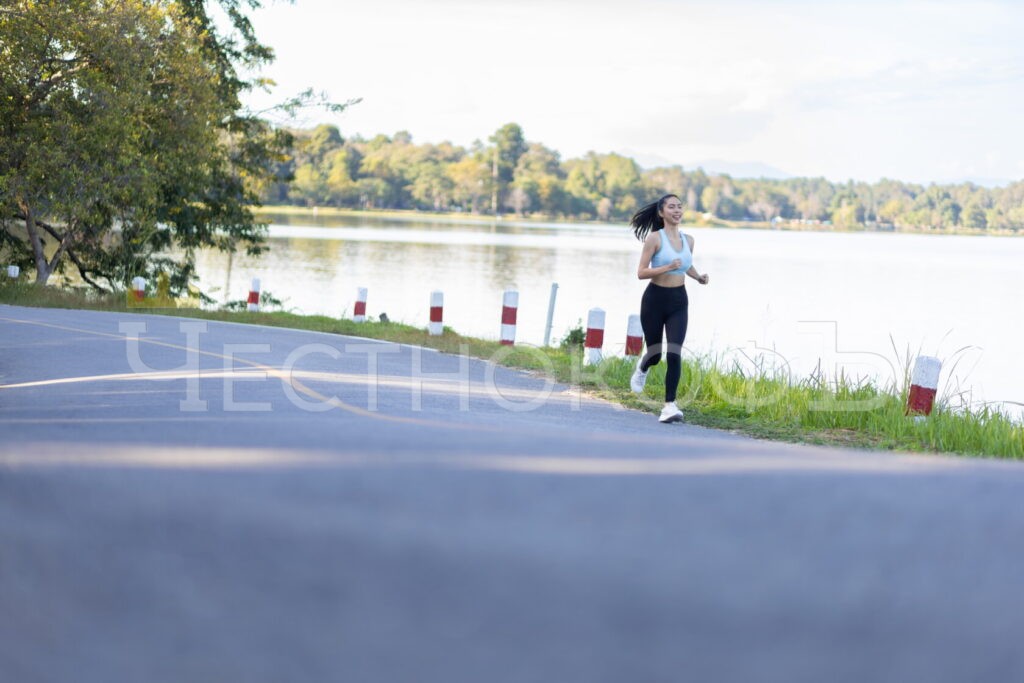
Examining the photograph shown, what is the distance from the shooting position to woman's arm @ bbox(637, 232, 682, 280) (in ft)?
32.0

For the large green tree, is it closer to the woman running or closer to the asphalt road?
the woman running

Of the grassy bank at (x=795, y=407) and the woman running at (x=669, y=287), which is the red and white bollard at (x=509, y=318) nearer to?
the grassy bank at (x=795, y=407)

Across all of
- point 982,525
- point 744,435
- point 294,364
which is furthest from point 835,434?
point 982,525

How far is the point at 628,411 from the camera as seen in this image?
1071 cm

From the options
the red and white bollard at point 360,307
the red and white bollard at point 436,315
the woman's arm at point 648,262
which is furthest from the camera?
the red and white bollard at point 360,307

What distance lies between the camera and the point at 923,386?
9758mm

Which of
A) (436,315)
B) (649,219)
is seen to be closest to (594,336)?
(649,219)

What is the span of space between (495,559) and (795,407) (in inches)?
379

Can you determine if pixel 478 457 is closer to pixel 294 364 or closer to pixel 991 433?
pixel 991 433

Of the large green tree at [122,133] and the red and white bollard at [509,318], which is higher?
the large green tree at [122,133]

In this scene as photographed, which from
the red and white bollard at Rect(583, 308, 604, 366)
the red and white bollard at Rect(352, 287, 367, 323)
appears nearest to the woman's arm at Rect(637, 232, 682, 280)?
the red and white bollard at Rect(583, 308, 604, 366)

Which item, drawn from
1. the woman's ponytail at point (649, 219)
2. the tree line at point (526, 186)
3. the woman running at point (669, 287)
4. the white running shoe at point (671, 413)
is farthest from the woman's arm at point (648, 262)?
the tree line at point (526, 186)

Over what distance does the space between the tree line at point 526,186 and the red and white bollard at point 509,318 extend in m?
129

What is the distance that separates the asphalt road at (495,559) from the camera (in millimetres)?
1125
